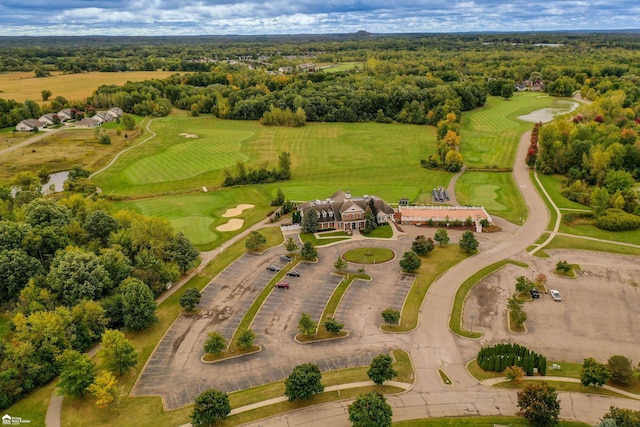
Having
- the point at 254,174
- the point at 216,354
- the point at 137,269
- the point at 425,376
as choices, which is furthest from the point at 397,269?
the point at 254,174

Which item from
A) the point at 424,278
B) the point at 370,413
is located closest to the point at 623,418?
the point at 370,413

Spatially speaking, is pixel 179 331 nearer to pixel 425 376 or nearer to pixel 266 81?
pixel 425 376

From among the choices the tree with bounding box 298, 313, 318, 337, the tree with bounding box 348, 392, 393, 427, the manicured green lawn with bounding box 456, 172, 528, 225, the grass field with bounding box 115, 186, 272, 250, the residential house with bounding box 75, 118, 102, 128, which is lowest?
the grass field with bounding box 115, 186, 272, 250

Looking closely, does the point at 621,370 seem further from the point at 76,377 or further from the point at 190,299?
the point at 76,377

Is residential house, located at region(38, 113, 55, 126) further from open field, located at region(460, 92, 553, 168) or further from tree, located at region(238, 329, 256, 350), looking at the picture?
tree, located at region(238, 329, 256, 350)

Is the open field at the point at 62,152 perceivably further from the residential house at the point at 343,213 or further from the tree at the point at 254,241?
the residential house at the point at 343,213

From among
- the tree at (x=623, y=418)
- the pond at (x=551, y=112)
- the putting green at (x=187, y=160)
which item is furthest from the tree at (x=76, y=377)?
the pond at (x=551, y=112)

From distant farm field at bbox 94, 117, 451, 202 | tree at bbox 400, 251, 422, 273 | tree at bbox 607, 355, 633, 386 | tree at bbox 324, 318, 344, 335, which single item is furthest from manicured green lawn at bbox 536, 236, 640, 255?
tree at bbox 324, 318, 344, 335
